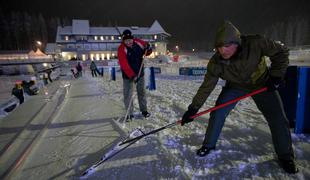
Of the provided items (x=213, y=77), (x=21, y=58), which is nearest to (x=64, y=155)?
(x=213, y=77)

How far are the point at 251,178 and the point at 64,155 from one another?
2936mm

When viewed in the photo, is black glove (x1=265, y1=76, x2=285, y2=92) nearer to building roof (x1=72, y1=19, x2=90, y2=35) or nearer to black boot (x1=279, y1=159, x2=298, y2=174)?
black boot (x1=279, y1=159, x2=298, y2=174)

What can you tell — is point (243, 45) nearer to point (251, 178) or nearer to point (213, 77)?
point (213, 77)

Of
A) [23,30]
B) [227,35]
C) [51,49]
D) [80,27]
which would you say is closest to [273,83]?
[227,35]

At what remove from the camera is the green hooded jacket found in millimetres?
2662

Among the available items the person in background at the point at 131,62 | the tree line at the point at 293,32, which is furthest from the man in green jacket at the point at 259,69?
the tree line at the point at 293,32

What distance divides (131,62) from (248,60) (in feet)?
10.3

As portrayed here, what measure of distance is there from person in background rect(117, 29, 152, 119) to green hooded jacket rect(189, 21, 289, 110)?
258 centimetres

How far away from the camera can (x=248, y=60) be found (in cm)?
275

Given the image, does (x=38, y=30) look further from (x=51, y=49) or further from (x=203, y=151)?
(x=203, y=151)

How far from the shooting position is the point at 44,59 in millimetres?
51656

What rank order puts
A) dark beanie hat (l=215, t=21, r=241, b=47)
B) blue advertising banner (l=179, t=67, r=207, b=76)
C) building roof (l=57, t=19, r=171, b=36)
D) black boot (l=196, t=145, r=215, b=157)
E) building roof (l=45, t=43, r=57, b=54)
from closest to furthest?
1. dark beanie hat (l=215, t=21, r=241, b=47)
2. black boot (l=196, t=145, r=215, b=157)
3. blue advertising banner (l=179, t=67, r=207, b=76)
4. building roof (l=57, t=19, r=171, b=36)
5. building roof (l=45, t=43, r=57, b=54)

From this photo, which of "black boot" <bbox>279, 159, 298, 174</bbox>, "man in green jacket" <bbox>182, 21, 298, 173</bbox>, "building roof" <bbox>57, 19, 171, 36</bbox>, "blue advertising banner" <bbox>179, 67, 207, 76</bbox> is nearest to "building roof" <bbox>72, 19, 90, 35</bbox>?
"building roof" <bbox>57, 19, 171, 36</bbox>

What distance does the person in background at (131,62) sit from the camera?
5.14 meters
